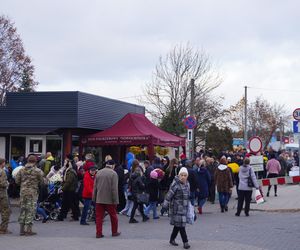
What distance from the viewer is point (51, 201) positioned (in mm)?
15703

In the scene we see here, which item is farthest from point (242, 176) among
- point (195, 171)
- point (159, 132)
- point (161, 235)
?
point (159, 132)

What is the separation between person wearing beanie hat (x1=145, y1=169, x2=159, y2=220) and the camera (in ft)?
52.7

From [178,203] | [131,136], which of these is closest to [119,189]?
[178,203]

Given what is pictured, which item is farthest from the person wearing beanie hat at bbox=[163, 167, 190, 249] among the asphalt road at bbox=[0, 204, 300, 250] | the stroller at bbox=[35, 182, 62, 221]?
the stroller at bbox=[35, 182, 62, 221]

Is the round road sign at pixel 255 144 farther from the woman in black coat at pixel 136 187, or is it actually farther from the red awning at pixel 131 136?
the woman in black coat at pixel 136 187

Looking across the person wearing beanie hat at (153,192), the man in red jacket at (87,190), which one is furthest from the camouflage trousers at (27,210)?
the person wearing beanie hat at (153,192)

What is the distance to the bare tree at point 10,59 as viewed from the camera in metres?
47.8

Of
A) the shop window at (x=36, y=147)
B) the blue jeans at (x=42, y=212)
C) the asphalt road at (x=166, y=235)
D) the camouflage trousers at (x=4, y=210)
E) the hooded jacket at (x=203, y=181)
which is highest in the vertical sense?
the shop window at (x=36, y=147)

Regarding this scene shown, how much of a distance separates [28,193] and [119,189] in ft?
15.6

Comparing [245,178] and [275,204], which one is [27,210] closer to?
[245,178]

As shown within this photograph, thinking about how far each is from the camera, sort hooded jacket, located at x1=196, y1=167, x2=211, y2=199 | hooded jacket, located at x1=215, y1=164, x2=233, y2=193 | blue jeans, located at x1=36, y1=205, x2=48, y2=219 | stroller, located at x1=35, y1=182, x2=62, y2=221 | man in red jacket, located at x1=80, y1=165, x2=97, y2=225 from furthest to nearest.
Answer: hooded jacket, located at x1=215, y1=164, x2=233, y2=193, hooded jacket, located at x1=196, y1=167, x2=211, y2=199, stroller, located at x1=35, y1=182, x2=62, y2=221, blue jeans, located at x1=36, y1=205, x2=48, y2=219, man in red jacket, located at x1=80, y1=165, x2=97, y2=225

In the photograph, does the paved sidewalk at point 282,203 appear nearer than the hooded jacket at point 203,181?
No

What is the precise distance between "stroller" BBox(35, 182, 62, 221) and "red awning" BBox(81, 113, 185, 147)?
7716 millimetres

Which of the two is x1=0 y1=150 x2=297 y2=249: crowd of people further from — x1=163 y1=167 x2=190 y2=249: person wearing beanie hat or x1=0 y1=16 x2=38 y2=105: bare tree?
x1=0 y1=16 x2=38 y2=105: bare tree
